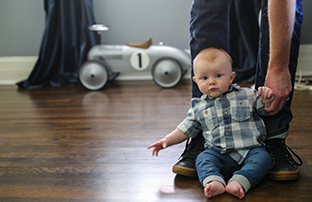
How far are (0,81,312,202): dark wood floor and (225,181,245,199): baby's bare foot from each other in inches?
0.5

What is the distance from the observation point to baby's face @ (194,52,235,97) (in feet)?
2.67

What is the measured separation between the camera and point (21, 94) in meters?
2.23

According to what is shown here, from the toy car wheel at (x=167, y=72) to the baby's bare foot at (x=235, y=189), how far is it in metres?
1.49

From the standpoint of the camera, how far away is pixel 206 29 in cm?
87

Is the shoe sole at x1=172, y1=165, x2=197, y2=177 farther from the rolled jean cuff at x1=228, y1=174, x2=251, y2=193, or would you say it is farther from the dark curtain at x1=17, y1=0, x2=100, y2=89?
the dark curtain at x1=17, y1=0, x2=100, y2=89

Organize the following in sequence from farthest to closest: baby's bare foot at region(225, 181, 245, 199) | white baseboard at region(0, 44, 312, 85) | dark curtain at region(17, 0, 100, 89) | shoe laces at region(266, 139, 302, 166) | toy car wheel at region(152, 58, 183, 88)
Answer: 1. white baseboard at region(0, 44, 312, 85)
2. dark curtain at region(17, 0, 100, 89)
3. toy car wheel at region(152, 58, 183, 88)
4. shoe laces at region(266, 139, 302, 166)
5. baby's bare foot at region(225, 181, 245, 199)

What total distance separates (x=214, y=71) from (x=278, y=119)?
0.23 meters

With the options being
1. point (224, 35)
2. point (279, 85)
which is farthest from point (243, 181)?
point (224, 35)

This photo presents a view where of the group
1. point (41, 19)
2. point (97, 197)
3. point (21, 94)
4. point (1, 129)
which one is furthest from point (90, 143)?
point (41, 19)

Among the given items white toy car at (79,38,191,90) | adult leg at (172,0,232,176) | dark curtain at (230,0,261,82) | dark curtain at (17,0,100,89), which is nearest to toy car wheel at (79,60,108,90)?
white toy car at (79,38,191,90)

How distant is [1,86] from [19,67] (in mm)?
223

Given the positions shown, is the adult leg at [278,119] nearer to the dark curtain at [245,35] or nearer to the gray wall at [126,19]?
the dark curtain at [245,35]

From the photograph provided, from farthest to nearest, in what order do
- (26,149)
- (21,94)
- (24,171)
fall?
(21,94) < (26,149) < (24,171)

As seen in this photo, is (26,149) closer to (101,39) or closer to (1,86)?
(101,39)
